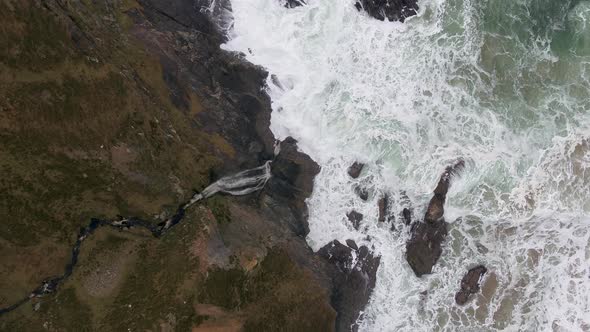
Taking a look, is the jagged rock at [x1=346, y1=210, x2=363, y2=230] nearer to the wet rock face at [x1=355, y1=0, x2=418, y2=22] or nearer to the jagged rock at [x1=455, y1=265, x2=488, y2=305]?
the jagged rock at [x1=455, y1=265, x2=488, y2=305]

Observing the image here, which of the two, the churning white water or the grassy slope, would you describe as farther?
the churning white water

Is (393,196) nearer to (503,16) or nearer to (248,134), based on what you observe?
(248,134)

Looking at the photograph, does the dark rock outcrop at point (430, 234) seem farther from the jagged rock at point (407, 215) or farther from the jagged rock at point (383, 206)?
the jagged rock at point (383, 206)

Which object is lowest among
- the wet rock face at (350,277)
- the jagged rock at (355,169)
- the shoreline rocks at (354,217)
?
the wet rock face at (350,277)

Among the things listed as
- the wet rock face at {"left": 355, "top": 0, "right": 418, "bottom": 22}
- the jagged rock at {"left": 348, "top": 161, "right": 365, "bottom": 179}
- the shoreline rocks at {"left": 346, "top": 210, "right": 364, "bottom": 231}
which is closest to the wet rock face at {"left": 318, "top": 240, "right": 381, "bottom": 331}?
the shoreline rocks at {"left": 346, "top": 210, "right": 364, "bottom": 231}

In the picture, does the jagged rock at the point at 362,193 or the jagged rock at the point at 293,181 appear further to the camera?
the jagged rock at the point at 362,193

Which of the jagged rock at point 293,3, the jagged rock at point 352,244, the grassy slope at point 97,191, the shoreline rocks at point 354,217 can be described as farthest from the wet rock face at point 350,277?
the jagged rock at point 293,3
